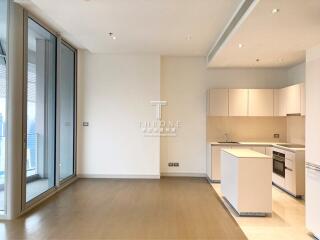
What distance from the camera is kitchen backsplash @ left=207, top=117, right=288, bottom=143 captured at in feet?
23.6

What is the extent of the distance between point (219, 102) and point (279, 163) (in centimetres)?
198

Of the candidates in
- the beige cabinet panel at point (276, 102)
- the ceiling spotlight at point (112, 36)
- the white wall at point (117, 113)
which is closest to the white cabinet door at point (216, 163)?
the white wall at point (117, 113)

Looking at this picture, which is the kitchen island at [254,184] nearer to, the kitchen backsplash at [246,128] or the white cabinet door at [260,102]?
the white cabinet door at [260,102]

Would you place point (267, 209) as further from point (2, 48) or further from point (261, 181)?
point (2, 48)

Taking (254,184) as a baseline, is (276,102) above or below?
above

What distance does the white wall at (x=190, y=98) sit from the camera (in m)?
7.27

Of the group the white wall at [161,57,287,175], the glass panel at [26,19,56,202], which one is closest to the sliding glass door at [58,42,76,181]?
the glass panel at [26,19,56,202]

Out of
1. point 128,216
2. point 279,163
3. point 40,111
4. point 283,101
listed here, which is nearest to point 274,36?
point 283,101

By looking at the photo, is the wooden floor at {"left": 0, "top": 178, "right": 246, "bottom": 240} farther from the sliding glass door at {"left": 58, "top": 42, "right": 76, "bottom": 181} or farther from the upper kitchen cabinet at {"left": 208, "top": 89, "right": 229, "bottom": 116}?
the upper kitchen cabinet at {"left": 208, "top": 89, "right": 229, "bottom": 116}

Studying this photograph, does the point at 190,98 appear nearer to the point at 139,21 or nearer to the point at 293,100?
the point at 293,100

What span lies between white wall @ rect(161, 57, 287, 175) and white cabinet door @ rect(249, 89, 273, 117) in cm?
47

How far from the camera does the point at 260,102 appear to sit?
6.82 m

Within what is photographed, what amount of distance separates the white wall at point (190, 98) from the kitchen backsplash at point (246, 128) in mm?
284

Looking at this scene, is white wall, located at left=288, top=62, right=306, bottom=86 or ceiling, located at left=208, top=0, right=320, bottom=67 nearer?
ceiling, located at left=208, top=0, right=320, bottom=67
